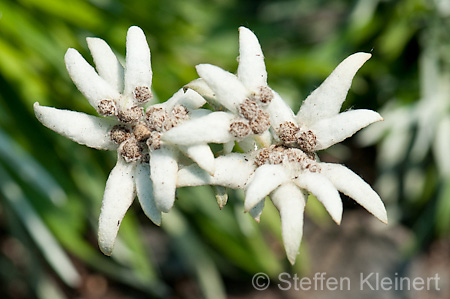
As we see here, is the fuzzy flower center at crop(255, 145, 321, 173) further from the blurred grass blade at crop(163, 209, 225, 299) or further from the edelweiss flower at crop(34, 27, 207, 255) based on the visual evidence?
the blurred grass blade at crop(163, 209, 225, 299)

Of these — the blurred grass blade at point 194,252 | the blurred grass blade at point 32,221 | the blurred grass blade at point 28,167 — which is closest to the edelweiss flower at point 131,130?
the blurred grass blade at point 28,167

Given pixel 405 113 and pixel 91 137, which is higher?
pixel 405 113

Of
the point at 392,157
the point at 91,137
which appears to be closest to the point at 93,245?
the point at 392,157

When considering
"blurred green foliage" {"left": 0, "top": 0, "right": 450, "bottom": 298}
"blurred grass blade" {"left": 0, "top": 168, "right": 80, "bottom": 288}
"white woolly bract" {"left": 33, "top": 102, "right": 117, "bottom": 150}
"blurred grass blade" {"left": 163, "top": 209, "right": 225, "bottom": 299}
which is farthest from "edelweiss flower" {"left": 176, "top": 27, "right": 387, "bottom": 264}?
"blurred grass blade" {"left": 163, "top": 209, "right": 225, "bottom": 299}

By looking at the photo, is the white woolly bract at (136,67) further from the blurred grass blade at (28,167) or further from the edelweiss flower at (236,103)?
the blurred grass blade at (28,167)

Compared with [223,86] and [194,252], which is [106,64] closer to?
[223,86]

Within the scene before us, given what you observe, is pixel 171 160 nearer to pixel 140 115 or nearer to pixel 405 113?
pixel 140 115
